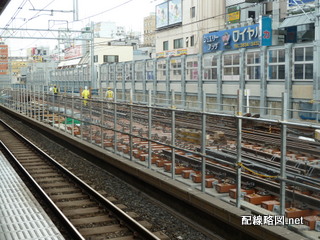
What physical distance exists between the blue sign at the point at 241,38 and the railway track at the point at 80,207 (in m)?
22.2

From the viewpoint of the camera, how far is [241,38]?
117 ft

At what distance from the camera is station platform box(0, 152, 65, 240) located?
6555 millimetres

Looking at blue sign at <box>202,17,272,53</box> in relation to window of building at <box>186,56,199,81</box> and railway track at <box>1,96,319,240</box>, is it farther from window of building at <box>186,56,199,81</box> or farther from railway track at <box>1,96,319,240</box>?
railway track at <box>1,96,319,240</box>

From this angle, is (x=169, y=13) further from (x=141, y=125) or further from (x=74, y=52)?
(x=141, y=125)

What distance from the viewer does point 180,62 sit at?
101ft

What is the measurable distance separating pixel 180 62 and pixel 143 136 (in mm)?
20990

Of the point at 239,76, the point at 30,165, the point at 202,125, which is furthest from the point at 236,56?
the point at 202,125

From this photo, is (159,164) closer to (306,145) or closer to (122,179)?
(122,179)

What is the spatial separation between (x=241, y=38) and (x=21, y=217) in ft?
101

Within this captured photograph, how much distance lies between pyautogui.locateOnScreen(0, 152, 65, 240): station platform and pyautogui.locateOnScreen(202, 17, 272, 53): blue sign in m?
24.8

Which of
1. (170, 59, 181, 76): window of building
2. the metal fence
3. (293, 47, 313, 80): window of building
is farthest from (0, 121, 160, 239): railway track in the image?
(170, 59, 181, 76): window of building

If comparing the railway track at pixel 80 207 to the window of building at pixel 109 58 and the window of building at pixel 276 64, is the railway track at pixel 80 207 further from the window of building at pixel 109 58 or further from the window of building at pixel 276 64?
the window of building at pixel 109 58

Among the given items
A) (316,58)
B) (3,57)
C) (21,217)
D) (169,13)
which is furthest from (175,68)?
(3,57)

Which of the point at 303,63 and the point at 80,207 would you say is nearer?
the point at 80,207
